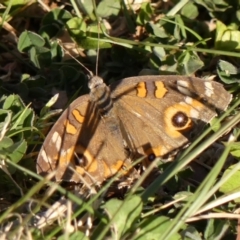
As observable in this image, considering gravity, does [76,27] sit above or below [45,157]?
above

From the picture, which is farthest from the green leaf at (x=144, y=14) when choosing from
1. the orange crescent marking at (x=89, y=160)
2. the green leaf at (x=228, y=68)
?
the orange crescent marking at (x=89, y=160)

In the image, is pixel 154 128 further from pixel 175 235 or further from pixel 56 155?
pixel 175 235

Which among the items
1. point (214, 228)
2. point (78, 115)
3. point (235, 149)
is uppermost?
point (78, 115)

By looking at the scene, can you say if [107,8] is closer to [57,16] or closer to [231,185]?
[57,16]

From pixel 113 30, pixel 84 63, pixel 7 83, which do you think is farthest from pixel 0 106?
pixel 113 30

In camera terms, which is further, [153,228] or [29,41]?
[29,41]

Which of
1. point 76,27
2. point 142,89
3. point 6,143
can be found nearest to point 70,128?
point 6,143

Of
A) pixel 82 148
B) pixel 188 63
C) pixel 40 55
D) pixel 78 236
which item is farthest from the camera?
pixel 40 55

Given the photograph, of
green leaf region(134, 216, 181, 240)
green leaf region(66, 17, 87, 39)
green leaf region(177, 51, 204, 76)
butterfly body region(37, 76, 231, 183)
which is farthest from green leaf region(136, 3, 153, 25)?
green leaf region(134, 216, 181, 240)

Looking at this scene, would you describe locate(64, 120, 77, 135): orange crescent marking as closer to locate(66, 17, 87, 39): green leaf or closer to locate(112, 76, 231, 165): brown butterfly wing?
locate(112, 76, 231, 165): brown butterfly wing
